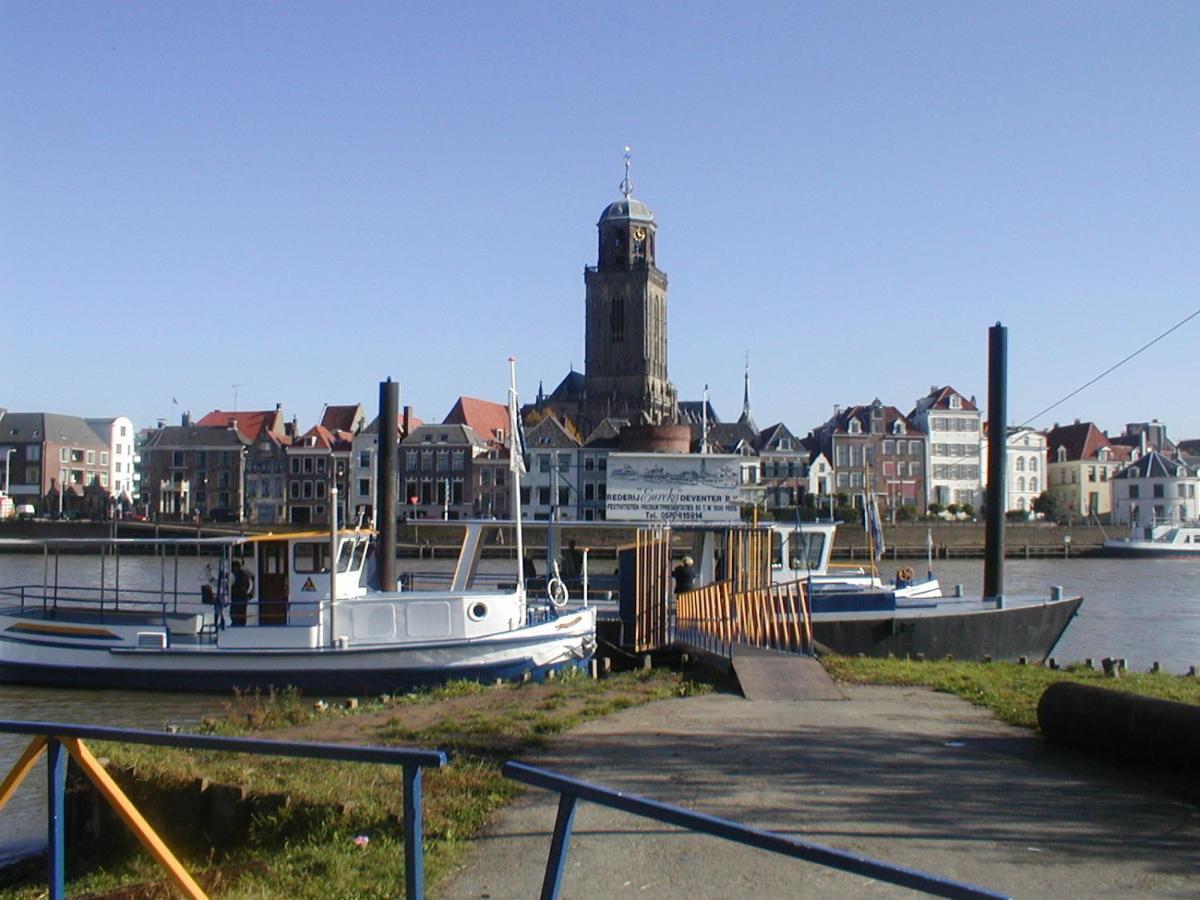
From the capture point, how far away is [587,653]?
2495 centimetres

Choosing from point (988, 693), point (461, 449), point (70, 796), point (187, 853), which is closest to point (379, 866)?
point (187, 853)

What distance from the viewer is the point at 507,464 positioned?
102 meters

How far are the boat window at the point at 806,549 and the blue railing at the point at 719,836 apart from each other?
27202 millimetres

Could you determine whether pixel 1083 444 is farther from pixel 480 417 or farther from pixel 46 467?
pixel 46 467

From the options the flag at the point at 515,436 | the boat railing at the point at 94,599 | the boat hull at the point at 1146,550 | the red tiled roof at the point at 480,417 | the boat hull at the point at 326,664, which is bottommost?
the boat hull at the point at 1146,550

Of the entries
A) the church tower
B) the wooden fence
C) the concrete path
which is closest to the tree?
the church tower

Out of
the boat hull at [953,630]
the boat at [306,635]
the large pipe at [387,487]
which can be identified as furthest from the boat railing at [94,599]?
the boat hull at [953,630]

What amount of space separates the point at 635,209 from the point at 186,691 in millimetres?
Result: 112444

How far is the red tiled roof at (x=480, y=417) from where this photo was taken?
110 m

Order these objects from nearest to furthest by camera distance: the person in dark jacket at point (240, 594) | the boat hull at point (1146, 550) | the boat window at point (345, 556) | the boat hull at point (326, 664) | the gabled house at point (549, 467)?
the boat hull at point (326, 664) < the person in dark jacket at point (240, 594) < the boat window at point (345, 556) < the boat hull at point (1146, 550) < the gabled house at point (549, 467)

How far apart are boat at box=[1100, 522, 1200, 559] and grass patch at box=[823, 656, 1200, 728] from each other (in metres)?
79.8

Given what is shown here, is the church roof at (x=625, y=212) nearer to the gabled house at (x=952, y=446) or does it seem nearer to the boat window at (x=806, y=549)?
the gabled house at (x=952, y=446)

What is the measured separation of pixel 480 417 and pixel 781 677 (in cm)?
9854

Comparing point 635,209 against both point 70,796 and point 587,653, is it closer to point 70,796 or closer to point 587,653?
A: point 587,653
